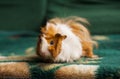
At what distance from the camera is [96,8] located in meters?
1.67

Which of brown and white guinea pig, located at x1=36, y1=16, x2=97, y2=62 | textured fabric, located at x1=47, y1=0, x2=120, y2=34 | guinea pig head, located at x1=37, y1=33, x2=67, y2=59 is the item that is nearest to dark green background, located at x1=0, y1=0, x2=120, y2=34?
textured fabric, located at x1=47, y1=0, x2=120, y2=34

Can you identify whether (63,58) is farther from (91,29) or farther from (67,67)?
(91,29)

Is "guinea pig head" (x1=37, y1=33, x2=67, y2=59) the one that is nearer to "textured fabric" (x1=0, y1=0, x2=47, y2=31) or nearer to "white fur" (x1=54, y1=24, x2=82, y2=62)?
"white fur" (x1=54, y1=24, x2=82, y2=62)

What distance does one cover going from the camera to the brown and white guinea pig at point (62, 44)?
965 millimetres

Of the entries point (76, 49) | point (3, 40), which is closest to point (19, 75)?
point (76, 49)

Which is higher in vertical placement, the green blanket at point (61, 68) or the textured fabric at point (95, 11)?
the textured fabric at point (95, 11)

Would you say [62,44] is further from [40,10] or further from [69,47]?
[40,10]

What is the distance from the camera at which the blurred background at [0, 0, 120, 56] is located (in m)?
1.60

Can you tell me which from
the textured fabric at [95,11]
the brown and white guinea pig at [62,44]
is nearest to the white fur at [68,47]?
the brown and white guinea pig at [62,44]

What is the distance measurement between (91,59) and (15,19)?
2.49ft

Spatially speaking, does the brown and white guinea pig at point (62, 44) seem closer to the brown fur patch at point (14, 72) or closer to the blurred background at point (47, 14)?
the brown fur patch at point (14, 72)

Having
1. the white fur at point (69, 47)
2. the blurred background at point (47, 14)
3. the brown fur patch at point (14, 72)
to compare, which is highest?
the blurred background at point (47, 14)

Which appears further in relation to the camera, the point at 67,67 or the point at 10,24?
the point at 10,24

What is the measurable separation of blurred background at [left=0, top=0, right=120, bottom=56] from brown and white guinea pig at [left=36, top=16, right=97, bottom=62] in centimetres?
51
